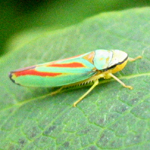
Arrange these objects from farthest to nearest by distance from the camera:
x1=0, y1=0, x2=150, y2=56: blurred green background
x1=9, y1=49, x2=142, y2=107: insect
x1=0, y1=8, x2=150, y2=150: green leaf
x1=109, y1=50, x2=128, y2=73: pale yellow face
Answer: x1=0, y1=0, x2=150, y2=56: blurred green background < x1=9, y1=49, x2=142, y2=107: insect < x1=109, y1=50, x2=128, y2=73: pale yellow face < x1=0, y1=8, x2=150, y2=150: green leaf

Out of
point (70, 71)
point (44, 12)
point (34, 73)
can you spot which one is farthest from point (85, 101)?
point (44, 12)

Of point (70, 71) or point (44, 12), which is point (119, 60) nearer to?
point (70, 71)

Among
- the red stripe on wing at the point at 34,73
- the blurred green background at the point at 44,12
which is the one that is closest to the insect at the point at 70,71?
the red stripe on wing at the point at 34,73

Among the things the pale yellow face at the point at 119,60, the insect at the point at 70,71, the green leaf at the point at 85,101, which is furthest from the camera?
the insect at the point at 70,71

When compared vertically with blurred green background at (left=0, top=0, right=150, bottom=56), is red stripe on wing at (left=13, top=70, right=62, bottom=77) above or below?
below

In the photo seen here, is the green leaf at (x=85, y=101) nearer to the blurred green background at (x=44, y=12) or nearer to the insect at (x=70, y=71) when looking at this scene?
the insect at (x=70, y=71)

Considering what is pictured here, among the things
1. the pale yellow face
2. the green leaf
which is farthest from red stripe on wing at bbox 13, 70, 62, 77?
the pale yellow face

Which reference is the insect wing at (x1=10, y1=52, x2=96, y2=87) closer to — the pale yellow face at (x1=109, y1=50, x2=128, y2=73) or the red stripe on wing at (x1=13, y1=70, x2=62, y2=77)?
the red stripe on wing at (x1=13, y1=70, x2=62, y2=77)
